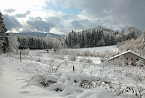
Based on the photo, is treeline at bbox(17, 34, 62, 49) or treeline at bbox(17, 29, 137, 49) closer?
treeline at bbox(17, 29, 137, 49)

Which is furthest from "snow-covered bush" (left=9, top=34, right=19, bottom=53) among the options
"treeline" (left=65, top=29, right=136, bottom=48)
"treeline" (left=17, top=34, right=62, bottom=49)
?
"treeline" (left=65, top=29, right=136, bottom=48)

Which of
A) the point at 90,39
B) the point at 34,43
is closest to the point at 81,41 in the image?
the point at 90,39

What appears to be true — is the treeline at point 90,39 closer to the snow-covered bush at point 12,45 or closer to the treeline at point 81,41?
the treeline at point 81,41

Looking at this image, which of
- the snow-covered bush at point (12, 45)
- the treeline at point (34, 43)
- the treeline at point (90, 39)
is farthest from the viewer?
the treeline at point (34, 43)

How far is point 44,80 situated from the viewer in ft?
9.61

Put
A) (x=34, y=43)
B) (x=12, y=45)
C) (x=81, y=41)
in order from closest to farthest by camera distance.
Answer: (x=12, y=45), (x=81, y=41), (x=34, y=43)

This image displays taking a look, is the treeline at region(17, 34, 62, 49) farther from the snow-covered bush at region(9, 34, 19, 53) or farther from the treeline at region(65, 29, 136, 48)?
the snow-covered bush at region(9, 34, 19, 53)

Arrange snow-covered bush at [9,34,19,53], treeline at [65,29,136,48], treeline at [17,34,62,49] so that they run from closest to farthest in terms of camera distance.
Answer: snow-covered bush at [9,34,19,53] → treeline at [65,29,136,48] → treeline at [17,34,62,49]

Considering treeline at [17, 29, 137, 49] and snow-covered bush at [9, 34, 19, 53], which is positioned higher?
treeline at [17, 29, 137, 49]

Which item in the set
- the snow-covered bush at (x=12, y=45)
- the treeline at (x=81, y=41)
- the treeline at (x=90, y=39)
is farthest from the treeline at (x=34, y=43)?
the snow-covered bush at (x=12, y=45)

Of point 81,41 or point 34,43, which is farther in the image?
point 34,43

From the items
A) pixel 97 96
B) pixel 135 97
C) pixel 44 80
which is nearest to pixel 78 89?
pixel 97 96

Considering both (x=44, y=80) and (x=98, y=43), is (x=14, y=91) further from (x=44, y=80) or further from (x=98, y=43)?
(x=98, y=43)

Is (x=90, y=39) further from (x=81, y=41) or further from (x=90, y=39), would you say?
(x=81, y=41)
